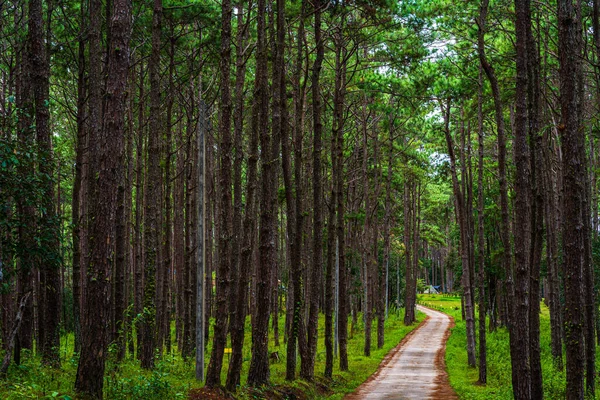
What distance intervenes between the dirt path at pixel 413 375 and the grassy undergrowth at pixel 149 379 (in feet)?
1.68

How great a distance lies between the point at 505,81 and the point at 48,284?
15.8 metres

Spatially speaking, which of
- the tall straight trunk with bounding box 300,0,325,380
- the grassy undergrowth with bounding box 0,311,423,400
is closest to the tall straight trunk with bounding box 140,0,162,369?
the grassy undergrowth with bounding box 0,311,423,400

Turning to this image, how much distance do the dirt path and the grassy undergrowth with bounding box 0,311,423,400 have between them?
51 cm

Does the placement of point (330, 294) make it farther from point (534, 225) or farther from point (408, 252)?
point (408, 252)

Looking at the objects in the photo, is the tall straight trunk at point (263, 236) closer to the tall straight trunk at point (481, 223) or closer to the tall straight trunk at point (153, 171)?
the tall straight trunk at point (153, 171)

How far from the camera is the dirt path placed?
16234 mm

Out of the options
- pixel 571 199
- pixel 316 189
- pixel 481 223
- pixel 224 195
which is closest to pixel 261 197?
pixel 224 195

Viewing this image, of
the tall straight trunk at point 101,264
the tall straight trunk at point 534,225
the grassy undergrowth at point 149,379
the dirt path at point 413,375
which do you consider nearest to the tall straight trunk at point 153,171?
the grassy undergrowth at point 149,379

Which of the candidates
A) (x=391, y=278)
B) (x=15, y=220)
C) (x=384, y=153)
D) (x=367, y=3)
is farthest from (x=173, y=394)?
(x=391, y=278)

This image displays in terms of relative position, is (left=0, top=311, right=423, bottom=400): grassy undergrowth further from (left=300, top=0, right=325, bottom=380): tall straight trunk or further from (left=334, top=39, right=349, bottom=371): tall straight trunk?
(left=300, top=0, right=325, bottom=380): tall straight trunk

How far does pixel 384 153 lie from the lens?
35.3 meters

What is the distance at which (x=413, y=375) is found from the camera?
20562 millimetres

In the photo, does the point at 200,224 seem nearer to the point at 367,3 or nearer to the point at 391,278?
the point at 367,3

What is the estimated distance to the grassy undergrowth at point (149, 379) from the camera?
8.52 m
